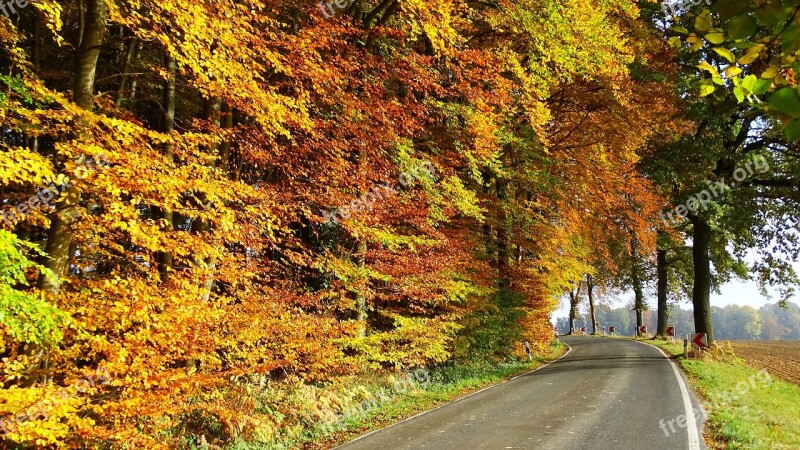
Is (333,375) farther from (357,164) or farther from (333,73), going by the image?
(333,73)

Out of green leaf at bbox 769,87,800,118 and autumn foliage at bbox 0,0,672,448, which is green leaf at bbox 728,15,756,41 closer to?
green leaf at bbox 769,87,800,118

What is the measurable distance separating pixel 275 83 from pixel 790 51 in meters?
10.4

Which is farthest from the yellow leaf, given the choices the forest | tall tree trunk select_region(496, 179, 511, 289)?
tall tree trunk select_region(496, 179, 511, 289)

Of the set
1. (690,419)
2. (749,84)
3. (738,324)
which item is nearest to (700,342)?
(690,419)

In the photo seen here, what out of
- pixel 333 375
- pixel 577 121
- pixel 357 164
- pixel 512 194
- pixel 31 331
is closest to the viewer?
pixel 31 331

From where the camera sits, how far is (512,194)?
2400 centimetres

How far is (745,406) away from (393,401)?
761 cm

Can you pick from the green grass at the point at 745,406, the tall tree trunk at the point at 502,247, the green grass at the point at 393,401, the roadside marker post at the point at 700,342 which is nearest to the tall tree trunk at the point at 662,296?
the roadside marker post at the point at 700,342

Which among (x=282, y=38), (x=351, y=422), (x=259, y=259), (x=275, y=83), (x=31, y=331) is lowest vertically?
(x=351, y=422)

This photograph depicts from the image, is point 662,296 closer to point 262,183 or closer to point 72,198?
point 262,183

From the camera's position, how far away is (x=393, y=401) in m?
11.4

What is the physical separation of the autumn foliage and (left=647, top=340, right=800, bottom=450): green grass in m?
6.76

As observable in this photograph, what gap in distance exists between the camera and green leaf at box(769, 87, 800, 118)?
1.33m

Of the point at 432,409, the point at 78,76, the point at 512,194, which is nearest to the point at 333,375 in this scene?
the point at 432,409
